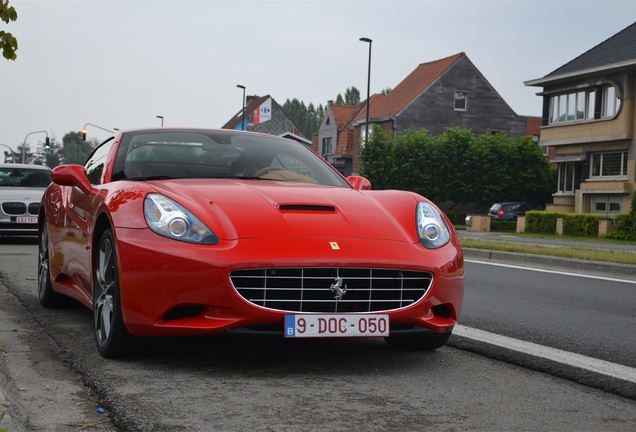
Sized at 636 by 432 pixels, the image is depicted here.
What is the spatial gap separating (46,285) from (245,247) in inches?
119

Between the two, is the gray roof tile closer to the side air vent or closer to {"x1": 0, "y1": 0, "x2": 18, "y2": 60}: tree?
{"x1": 0, "y1": 0, "x2": 18, "y2": 60}: tree

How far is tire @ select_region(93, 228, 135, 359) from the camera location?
4.65m

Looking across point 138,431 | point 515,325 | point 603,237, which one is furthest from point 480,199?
point 138,431

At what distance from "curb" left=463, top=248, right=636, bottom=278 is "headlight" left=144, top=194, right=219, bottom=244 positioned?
899 cm

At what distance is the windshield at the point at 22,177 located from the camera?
55.5 ft

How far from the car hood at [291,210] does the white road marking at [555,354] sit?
3.36 ft

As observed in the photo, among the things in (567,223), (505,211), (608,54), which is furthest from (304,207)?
(505,211)

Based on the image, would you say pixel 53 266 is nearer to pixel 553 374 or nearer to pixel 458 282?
pixel 458 282

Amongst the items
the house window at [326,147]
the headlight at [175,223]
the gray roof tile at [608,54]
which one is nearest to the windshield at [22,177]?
the headlight at [175,223]

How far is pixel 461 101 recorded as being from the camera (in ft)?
208

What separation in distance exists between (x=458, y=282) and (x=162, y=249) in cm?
160

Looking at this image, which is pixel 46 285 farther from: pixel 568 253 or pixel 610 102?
pixel 610 102

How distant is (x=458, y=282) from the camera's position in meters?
4.90

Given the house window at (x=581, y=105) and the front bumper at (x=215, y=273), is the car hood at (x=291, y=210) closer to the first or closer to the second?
the front bumper at (x=215, y=273)
